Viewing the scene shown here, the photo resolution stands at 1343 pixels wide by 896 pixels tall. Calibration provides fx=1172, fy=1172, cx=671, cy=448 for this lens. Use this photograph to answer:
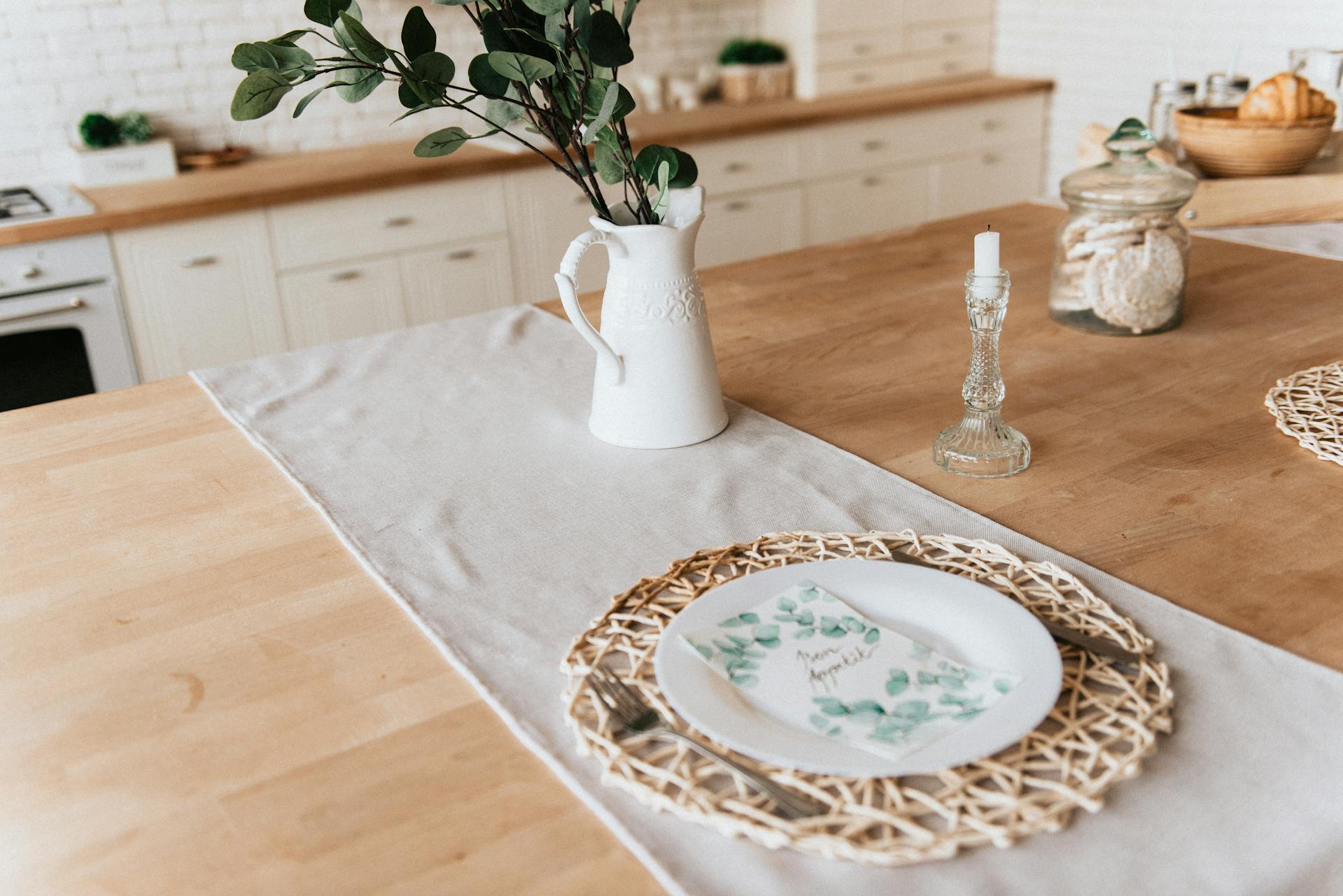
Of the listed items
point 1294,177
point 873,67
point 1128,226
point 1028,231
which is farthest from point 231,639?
point 873,67

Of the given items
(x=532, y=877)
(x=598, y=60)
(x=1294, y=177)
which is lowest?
(x=532, y=877)

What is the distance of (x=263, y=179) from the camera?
9.80 ft

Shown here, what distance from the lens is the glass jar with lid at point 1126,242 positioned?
1344 millimetres

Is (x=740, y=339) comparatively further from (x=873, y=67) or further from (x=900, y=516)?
(x=873, y=67)

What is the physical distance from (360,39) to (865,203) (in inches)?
114

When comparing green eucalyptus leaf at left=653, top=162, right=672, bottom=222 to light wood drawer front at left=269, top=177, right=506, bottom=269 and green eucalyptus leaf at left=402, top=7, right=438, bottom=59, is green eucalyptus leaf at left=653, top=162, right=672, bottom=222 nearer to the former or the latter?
green eucalyptus leaf at left=402, top=7, right=438, bottom=59

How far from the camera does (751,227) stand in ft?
11.6

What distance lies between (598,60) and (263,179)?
2.20m

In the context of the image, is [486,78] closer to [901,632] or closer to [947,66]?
[901,632]

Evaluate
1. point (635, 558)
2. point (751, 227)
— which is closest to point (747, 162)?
point (751, 227)

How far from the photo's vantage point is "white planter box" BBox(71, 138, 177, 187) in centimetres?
298

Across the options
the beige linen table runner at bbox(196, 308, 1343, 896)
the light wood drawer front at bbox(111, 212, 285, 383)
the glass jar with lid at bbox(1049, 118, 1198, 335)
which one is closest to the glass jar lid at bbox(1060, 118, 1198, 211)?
the glass jar with lid at bbox(1049, 118, 1198, 335)

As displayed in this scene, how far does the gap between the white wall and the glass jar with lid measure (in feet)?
7.25

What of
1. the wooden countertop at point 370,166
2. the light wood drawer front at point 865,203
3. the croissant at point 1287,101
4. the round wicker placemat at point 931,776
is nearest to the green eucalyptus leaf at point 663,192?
the round wicker placemat at point 931,776
